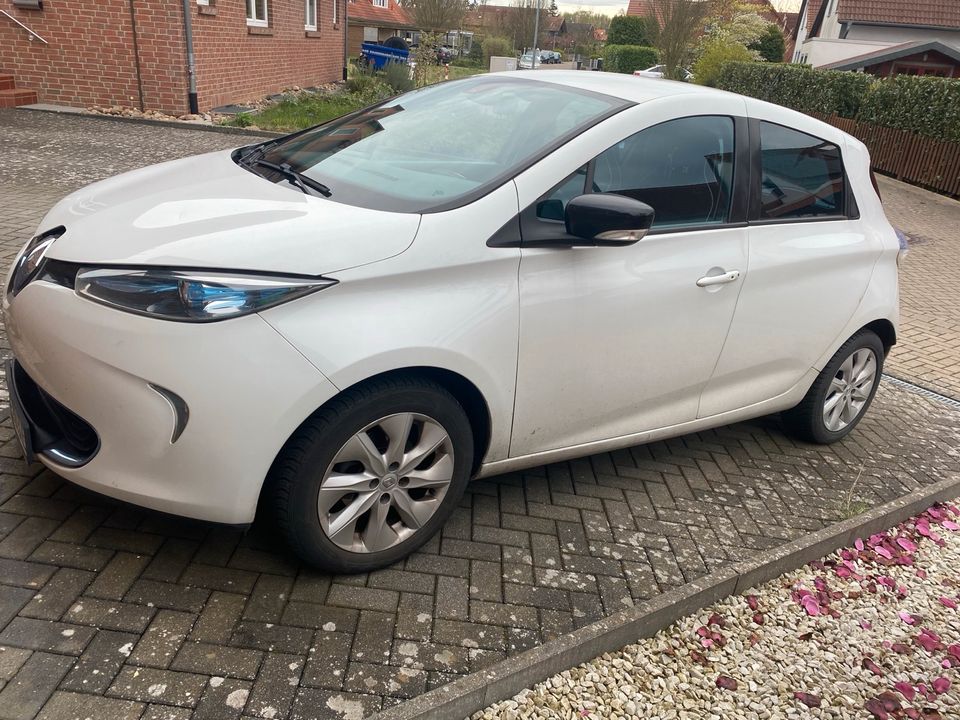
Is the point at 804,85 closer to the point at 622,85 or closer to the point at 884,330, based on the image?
the point at 884,330

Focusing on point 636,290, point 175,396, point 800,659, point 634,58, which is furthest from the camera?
point 634,58

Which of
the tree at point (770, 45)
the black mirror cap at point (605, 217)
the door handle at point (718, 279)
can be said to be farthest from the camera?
the tree at point (770, 45)

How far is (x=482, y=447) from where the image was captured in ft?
9.37

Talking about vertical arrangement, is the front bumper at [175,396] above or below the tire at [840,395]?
above

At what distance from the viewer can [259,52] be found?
16.3 m

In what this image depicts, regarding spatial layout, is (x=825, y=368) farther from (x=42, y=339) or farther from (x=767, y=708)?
(x=42, y=339)

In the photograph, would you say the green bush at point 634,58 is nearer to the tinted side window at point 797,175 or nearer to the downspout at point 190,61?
the downspout at point 190,61

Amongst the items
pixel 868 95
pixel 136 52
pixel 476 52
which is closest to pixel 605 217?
pixel 136 52

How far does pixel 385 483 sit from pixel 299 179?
1.20 metres

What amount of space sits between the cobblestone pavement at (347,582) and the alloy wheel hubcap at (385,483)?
7.2 inches

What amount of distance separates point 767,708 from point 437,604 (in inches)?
45.5

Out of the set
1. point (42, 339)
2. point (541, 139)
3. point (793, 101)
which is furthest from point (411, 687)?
point (793, 101)

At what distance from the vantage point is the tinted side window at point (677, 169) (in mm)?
2926

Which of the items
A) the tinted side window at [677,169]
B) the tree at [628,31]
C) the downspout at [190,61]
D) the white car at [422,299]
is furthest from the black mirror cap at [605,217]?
the tree at [628,31]
